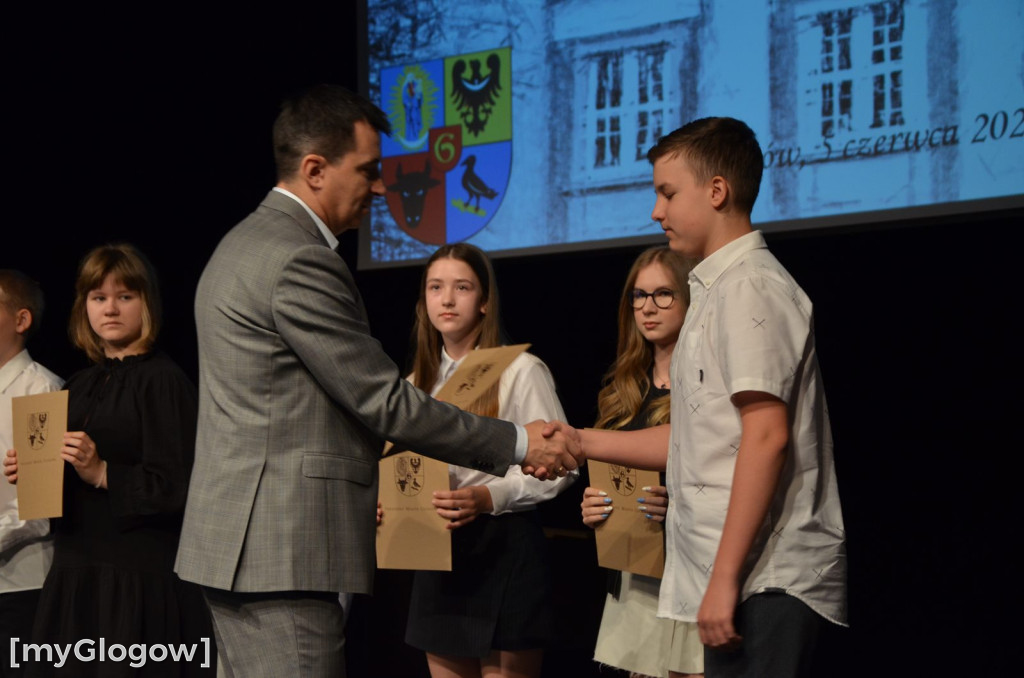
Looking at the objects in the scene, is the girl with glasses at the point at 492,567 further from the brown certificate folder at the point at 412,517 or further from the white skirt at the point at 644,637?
the white skirt at the point at 644,637

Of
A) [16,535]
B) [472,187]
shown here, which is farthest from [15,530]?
[472,187]

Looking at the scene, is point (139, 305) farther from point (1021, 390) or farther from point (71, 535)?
point (1021, 390)

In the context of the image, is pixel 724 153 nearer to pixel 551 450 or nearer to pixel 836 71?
pixel 551 450

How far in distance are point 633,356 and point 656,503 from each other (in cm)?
51

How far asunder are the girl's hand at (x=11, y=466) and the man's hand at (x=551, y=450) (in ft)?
5.20

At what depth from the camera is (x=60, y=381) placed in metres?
3.34

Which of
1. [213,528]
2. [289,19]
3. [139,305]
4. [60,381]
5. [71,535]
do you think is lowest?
[71,535]

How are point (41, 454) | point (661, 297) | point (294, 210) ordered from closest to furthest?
point (294, 210), point (661, 297), point (41, 454)

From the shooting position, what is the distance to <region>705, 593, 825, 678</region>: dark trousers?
1598mm

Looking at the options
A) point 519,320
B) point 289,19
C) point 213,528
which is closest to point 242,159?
point 289,19

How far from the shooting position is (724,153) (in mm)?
1826

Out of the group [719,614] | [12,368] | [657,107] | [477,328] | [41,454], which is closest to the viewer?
[719,614]

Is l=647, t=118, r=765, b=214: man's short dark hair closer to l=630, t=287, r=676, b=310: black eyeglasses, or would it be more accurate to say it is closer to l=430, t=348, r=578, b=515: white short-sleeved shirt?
l=630, t=287, r=676, b=310: black eyeglasses

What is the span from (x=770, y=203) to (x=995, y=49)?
34.2 inches
